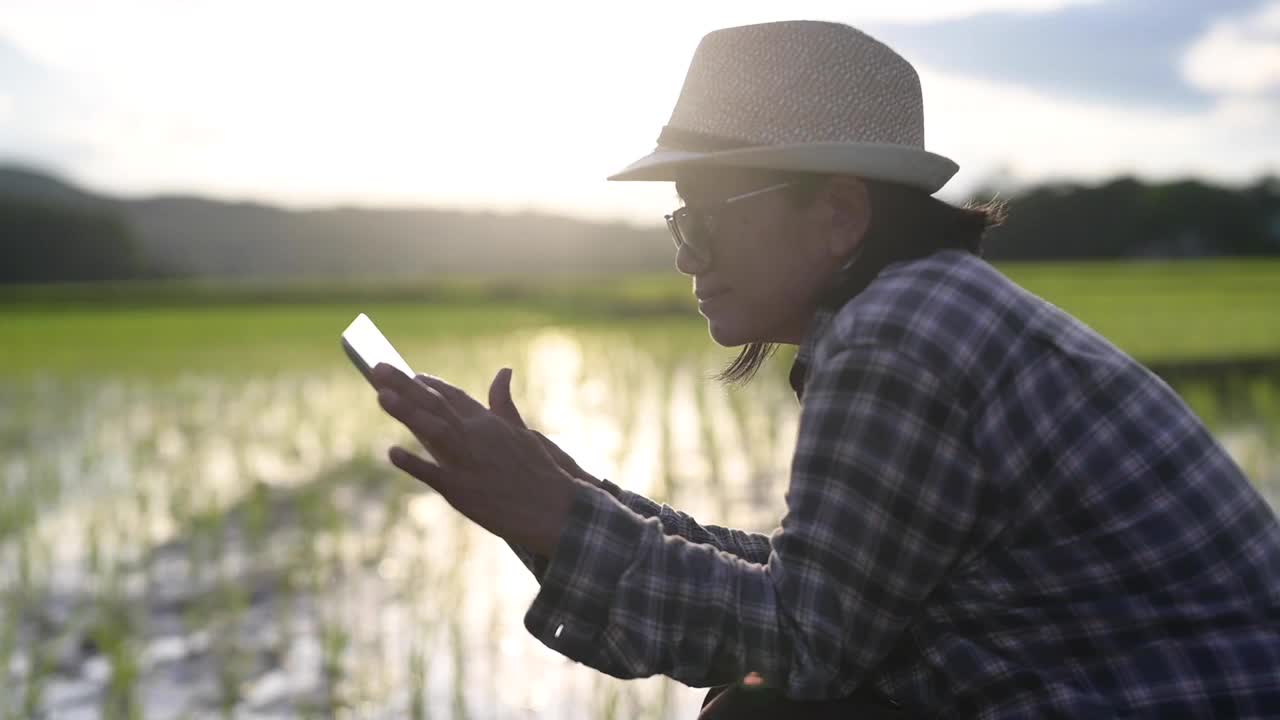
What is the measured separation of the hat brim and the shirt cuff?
45 centimetres

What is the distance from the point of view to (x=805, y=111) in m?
1.53

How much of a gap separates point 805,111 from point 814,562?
57 cm

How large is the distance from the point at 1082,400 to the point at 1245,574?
11.5 inches

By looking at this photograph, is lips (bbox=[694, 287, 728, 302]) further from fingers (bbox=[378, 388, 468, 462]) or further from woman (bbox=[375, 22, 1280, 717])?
fingers (bbox=[378, 388, 468, 462])

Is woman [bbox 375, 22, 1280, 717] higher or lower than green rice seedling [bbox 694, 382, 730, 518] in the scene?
higher

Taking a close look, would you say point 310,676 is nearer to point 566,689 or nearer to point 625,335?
point 566,689

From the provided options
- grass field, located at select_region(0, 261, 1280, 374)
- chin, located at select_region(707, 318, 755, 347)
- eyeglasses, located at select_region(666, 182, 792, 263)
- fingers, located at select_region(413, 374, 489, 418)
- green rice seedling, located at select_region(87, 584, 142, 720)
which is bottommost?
green rice seedling, located at select_region(87, 584, 142, 720)

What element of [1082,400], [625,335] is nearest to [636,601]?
[1082,400]

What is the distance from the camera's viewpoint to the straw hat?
148 centimetres

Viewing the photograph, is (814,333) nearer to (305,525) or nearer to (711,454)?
(305,525)

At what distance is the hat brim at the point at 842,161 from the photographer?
4.80 ft

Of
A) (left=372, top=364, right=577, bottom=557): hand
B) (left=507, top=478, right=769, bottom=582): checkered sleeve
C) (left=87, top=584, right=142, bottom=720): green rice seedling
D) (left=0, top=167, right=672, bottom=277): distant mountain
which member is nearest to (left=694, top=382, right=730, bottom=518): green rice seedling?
(left=87, top=584, right=142, bottom=720): green rice seedling

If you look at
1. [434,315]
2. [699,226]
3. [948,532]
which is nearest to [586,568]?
[948,532]

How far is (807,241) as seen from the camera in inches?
61.1
